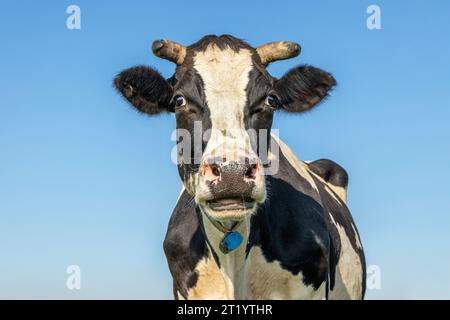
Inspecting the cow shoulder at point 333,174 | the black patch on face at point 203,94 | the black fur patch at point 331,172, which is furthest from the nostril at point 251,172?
the black fur patch at point 331,172

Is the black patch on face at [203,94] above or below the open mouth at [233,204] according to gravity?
above

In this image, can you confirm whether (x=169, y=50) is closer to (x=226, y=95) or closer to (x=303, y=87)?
(x=226, y=95)

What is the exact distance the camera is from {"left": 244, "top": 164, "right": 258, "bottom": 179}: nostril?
24.3 feet

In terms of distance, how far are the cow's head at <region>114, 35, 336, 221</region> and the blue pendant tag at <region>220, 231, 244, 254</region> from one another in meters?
0.64

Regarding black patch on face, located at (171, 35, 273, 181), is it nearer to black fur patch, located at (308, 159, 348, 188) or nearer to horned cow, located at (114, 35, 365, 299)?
horned cow, located at (114, 35, 365, 299)

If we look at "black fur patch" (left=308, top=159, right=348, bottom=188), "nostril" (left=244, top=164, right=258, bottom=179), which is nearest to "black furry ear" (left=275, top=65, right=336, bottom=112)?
"nostril" (left=244, top=164, right=258, bottom=179)

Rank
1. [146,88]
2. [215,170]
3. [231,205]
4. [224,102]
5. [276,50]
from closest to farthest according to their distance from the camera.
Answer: [215,170] < [231,205] < [224,102] < [276,50] < [146,88]

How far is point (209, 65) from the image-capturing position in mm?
8633

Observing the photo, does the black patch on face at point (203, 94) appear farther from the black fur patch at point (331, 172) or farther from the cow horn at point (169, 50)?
the black fur patch at point (331, 172)

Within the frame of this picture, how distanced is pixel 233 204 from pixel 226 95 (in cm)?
A: 127

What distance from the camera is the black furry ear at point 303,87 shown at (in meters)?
9.41

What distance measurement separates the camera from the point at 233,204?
758 centimetres

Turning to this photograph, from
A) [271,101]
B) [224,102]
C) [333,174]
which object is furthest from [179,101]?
[333,174]

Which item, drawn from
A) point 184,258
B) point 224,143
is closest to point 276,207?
point 184,258
